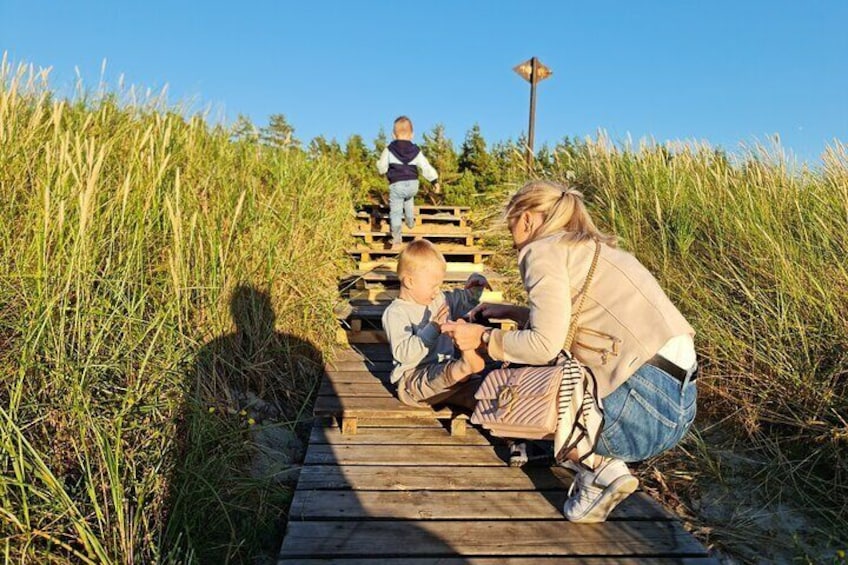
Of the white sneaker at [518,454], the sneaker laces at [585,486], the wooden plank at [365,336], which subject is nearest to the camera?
the sneaker laces at [585,486]

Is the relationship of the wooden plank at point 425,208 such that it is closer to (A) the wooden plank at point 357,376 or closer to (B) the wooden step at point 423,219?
(B) the wooden step at point 423,219

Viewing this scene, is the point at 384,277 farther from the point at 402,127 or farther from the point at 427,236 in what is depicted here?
the point at 402,127

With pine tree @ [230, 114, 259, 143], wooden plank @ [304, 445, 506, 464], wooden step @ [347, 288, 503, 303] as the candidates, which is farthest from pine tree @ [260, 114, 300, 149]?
wooden plank @ [304, 445, 506, 464]

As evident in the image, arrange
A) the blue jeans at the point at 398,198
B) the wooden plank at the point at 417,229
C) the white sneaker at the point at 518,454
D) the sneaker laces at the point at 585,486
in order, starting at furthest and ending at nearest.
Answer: the wooden plank at the point at 417,229, the blue jeans at the point at 398,198, the white sneaker at the point at 518,454, the sneaker laces at the point at 585,486

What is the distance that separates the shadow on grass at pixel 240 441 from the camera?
2252 millimetres

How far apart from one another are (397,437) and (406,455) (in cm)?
23

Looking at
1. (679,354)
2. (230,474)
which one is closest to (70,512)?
(230,474)

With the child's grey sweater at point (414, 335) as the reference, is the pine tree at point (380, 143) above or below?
above

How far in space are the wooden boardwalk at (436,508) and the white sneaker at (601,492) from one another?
0.15 feet

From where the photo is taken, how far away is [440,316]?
3180 mm

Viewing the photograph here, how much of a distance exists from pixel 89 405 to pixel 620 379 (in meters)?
1.96

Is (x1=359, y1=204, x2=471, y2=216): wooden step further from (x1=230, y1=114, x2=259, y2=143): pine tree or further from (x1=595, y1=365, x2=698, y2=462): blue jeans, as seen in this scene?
(x1=595, y1=365, x2=698, y2=462): blue jeans

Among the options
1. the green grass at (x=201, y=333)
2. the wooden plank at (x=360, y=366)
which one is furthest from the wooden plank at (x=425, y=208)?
the wooden plank at (x=360, y=366)

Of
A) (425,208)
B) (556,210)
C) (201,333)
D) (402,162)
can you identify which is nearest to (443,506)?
(556,210)
